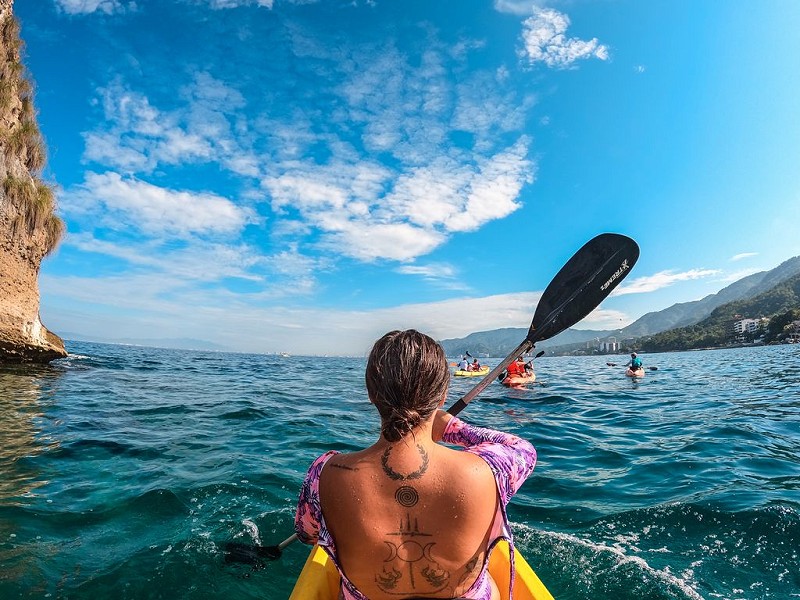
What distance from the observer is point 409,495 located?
194 cm

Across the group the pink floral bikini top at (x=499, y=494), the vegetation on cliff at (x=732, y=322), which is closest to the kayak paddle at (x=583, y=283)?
the pink floral bikini top at (x=499, y=494)

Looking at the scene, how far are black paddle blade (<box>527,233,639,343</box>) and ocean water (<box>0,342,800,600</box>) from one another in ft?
8.32

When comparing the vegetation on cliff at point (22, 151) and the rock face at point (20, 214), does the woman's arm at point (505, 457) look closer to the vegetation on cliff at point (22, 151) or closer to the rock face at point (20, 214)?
the rock face at point (20, 214)

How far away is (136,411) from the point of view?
1193 cm

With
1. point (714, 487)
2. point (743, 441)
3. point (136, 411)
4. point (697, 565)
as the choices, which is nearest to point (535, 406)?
point (743, 441)

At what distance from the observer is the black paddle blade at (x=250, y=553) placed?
169 inches

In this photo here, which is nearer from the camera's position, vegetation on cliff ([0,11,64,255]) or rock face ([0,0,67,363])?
rock face ([0,0,67,363])

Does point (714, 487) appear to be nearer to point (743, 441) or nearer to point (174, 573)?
point (743, 441)

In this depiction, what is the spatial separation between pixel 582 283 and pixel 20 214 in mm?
21208

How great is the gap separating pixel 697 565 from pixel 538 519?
174 cm

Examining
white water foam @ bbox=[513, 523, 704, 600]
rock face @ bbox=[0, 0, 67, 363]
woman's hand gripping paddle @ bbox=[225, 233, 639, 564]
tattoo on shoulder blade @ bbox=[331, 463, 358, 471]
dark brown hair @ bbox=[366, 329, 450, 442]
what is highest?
rock face @ bbox=[0, 0, 67, 363]

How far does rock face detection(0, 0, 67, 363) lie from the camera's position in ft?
52.7

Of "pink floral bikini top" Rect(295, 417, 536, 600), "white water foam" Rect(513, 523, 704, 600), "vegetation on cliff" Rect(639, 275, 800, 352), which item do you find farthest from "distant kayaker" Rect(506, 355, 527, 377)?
"vegetation on cliff" Rect(639, 275, 800, 352)

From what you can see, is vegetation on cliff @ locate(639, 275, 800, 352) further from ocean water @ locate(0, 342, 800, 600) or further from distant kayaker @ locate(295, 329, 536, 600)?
distant kayaker @ locate(295, 329, 536, 600)
